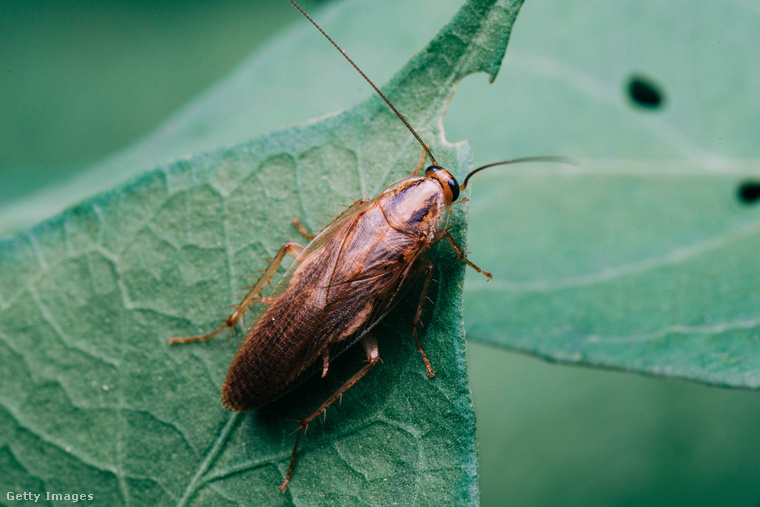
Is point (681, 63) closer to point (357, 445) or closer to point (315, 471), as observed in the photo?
point (357, 445)

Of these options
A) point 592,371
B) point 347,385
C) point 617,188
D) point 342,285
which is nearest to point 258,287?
point 342,285

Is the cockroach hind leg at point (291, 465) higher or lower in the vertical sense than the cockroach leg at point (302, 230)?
lower

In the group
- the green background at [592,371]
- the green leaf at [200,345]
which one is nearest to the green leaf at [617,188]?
the green background at [592,371]

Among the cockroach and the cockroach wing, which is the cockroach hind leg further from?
the cockroach wing

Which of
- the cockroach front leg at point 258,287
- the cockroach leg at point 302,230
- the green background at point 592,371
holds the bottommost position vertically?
the green background at point 592,371

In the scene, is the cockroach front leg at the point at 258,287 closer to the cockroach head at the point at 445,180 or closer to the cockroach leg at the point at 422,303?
the cockroach leg at the point at 422,303

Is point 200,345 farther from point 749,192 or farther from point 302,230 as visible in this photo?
point 749,192
